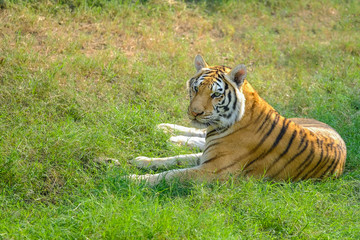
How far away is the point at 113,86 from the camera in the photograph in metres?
6.06

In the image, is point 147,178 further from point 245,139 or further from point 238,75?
point 238,75

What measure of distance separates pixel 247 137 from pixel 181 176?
28.3 inches

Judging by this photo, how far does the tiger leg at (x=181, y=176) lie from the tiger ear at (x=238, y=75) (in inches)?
35.2

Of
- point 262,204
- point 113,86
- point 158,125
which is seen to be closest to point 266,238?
point 262,204

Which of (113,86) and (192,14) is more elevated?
(192,14)

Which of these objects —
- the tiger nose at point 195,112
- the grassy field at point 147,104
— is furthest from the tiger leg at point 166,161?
the tiger nose at point 195,112

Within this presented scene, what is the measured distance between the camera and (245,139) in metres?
4.44

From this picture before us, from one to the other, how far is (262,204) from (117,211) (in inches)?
46.6

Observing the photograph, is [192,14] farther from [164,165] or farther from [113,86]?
[164,165]

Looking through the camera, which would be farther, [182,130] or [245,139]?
[182,130]

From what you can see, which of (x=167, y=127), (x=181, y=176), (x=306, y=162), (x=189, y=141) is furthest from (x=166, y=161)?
(x=306, y=162)

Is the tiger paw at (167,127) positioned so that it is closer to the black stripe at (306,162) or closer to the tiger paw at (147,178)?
the tiger paw at (147,178)

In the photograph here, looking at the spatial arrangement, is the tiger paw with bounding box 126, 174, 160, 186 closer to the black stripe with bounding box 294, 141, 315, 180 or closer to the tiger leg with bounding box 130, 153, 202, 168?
the tiger leg with bounding box 130, 153, 202, 168

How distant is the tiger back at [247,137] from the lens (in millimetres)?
4414
